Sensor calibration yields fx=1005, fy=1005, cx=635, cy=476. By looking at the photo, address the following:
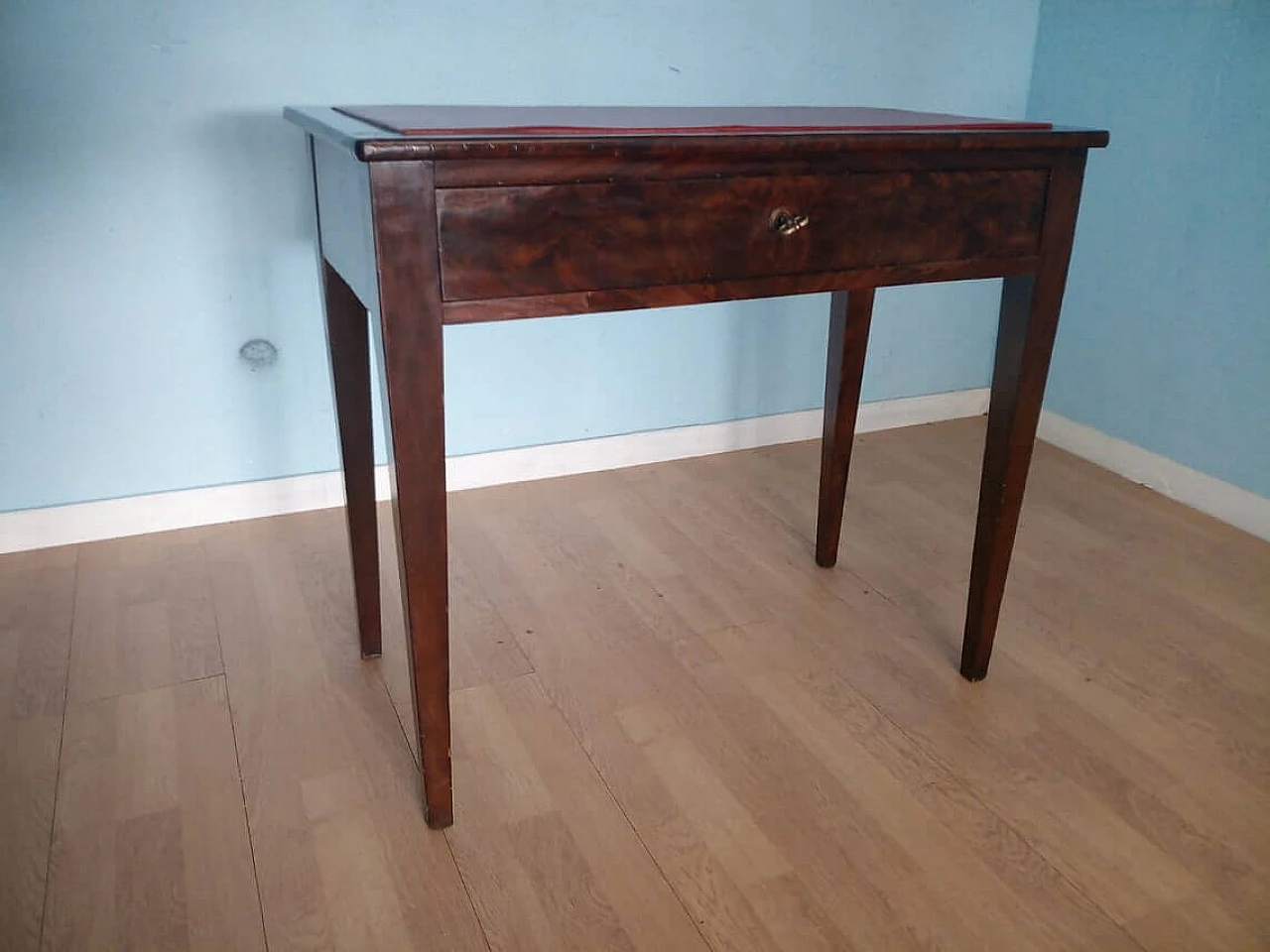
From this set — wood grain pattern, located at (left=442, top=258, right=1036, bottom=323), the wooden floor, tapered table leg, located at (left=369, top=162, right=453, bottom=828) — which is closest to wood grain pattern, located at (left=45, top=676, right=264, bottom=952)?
the wooden floor

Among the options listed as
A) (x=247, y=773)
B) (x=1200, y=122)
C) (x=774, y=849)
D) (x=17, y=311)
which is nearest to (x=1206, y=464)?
(x=1200, y=122)

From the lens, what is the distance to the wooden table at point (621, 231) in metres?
0.87

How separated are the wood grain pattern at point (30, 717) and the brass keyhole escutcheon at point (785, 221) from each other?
0.98 meters

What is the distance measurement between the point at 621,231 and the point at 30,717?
0.97 m

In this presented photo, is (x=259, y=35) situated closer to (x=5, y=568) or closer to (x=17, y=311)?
(x=17, y=311)

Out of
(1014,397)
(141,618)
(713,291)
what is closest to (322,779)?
(141,618)

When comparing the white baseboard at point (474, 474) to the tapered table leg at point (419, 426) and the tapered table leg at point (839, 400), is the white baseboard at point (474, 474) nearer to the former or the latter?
the tapered table leg at point (839, 400)

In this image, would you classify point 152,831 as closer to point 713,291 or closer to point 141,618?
point 141,618

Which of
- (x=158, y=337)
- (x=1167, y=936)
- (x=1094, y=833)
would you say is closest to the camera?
(x=1167, y=936)

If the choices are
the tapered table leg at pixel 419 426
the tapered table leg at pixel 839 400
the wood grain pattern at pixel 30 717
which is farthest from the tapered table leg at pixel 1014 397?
the wood grain pattern at pixel 30 717

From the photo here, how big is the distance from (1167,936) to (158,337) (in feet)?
5.25

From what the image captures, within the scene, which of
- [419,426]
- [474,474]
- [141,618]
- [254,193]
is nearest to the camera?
[419,426]

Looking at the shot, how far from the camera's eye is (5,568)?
1610 millimetres

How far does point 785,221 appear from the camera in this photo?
100 cm
